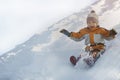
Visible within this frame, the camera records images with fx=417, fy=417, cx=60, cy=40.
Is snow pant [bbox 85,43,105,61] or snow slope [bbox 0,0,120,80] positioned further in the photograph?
snow pant [bbox 85,43,105,61]

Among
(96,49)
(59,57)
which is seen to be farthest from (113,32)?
(59,57)

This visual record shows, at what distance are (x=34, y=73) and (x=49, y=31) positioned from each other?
2259 mm

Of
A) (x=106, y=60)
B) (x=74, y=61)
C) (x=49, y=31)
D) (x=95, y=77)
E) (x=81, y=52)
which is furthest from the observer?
(x=49, y=31)

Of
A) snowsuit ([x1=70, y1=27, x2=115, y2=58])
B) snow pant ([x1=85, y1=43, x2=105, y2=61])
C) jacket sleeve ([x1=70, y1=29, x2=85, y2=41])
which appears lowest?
snow pant ([x1=85, y1=43, x2=105, y2=61])

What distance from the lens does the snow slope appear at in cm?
564

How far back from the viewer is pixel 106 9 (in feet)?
28.2

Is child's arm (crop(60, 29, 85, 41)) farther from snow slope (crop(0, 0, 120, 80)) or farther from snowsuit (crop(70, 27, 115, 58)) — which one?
snow slope (crop(0, 0, 120, 80))

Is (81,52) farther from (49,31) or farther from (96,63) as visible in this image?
(49,31)

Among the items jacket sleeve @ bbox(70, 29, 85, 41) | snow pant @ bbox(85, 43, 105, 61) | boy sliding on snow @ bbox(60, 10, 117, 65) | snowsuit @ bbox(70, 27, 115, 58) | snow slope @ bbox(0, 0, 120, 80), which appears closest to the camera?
snow slope @ bbox(0, 0, 120, 80)

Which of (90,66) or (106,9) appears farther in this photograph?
(106,9)

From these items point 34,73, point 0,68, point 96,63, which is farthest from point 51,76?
point 0,68

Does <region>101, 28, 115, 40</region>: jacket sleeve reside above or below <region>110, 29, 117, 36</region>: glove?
above

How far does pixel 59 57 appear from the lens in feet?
22.5

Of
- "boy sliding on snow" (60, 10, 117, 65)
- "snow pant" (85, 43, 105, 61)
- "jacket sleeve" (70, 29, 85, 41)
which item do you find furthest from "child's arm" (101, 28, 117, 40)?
"jacket sleeve" (70, 29, 85, 41)
